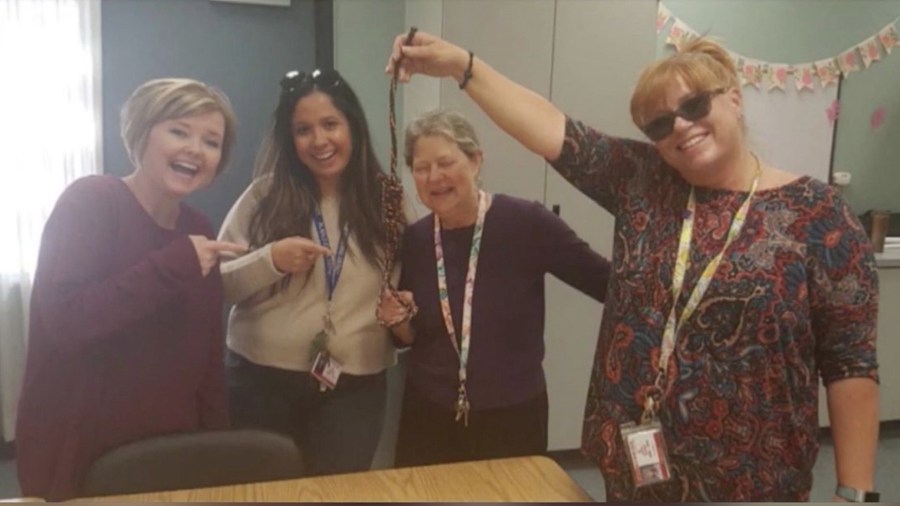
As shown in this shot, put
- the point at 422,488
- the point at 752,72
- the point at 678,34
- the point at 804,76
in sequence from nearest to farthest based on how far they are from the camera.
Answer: the point at 422,488 < the point at 678,34 < the point at 752,72 < the point at 804,76

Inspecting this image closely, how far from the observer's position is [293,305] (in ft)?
5.28

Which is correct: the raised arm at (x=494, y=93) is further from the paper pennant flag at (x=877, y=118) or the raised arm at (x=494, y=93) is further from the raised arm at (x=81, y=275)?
the paper pennant flag at (x=877, y=118)

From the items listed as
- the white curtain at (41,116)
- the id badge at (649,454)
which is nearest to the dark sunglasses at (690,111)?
the id badge at (649,454)

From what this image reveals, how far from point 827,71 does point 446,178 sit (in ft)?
4.77

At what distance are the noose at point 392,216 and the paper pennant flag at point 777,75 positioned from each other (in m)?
1.18

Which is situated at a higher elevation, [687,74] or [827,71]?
[827,71]

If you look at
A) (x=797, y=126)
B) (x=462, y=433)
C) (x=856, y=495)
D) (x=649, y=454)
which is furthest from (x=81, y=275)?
(x=797, y=126)

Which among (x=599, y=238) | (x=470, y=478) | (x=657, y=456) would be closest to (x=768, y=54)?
(x=599, y=238)

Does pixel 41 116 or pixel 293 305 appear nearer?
pixel 41 116

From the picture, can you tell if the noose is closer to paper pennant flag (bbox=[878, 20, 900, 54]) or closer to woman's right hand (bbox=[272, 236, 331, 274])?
woman's right hand (bbox=[272, 236, 331, 274])

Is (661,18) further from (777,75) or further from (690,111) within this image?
(690,111)

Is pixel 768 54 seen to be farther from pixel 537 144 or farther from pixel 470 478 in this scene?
pixel 470 478

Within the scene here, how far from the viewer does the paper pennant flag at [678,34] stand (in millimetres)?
1798

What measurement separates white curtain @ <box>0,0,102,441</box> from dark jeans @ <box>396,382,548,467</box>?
831 mm
